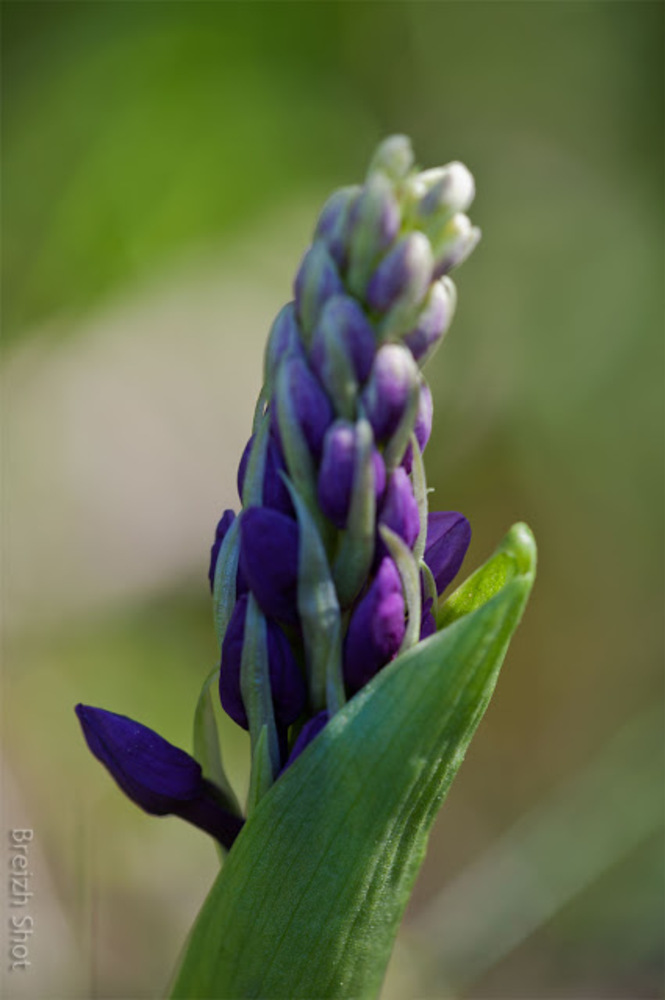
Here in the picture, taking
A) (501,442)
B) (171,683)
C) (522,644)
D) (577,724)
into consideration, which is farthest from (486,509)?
(171,683)

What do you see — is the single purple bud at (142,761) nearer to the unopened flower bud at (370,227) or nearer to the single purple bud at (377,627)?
the single purple bud at (377,627)

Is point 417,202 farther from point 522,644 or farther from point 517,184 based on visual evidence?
point 517,184

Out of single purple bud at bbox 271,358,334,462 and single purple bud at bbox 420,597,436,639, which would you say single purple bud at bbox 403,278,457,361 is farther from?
single purple bud at bbox 420,597,436,639

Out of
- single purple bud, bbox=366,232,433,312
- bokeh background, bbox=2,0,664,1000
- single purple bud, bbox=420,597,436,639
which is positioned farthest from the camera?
bokeh background, bbox=2,0,664,1000

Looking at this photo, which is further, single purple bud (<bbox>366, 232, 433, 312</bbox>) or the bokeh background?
the bokeh background

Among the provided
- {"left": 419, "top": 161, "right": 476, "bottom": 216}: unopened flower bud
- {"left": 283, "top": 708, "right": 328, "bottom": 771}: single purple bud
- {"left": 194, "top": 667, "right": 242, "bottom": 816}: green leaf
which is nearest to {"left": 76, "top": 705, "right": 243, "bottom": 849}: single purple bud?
{"left": 194, "top": 667, "right": 242, "bottom": 816}: green leaf

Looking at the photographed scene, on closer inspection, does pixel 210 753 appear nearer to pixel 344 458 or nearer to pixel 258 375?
pixel 344 458
